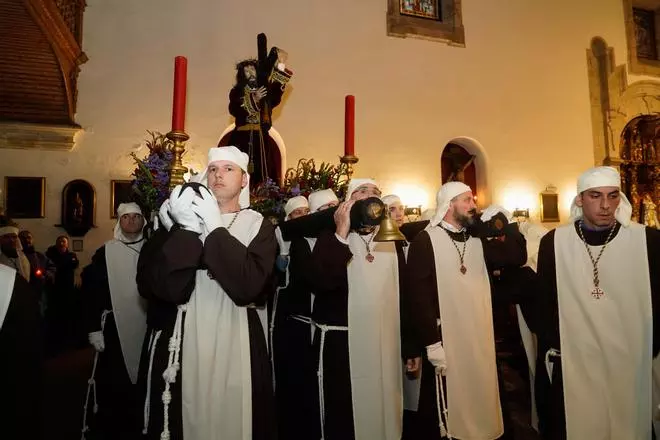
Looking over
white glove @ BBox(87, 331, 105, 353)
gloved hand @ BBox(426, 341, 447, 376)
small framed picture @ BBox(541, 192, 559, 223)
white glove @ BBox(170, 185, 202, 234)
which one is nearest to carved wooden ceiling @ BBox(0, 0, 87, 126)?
white glove @ BBox(87, 331, 105, 353)

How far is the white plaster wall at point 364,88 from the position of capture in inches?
281

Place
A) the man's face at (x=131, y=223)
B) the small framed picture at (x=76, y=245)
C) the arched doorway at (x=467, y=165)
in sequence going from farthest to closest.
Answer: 1. the arched doorway at (x=467, y=165)
2. the small framed picture at (x=76, y=245)
3. the man's face at (x=131, y=223)

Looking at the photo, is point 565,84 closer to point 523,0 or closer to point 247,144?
point 523,0

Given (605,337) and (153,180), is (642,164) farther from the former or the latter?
(153,180)

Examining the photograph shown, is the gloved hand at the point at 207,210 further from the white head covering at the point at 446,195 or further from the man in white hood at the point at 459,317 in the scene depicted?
the white head covering at the point at 446,195

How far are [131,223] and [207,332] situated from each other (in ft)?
7.59

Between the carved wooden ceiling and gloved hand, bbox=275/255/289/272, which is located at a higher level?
the carved wooden ceiling

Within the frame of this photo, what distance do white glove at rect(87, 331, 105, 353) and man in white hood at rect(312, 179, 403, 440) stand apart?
1.90 metres

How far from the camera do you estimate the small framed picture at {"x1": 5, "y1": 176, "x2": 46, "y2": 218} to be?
22.1ft

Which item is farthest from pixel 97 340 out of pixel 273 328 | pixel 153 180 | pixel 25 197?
pixel 25 197

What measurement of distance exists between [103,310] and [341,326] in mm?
2175

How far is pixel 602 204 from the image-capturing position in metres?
2.84

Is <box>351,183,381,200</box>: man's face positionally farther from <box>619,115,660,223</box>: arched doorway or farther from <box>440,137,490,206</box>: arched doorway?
<box>619,115,660,223</box>: arched doorway

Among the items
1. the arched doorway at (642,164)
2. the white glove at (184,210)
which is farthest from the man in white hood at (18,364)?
the arched doorway at (642,164)
